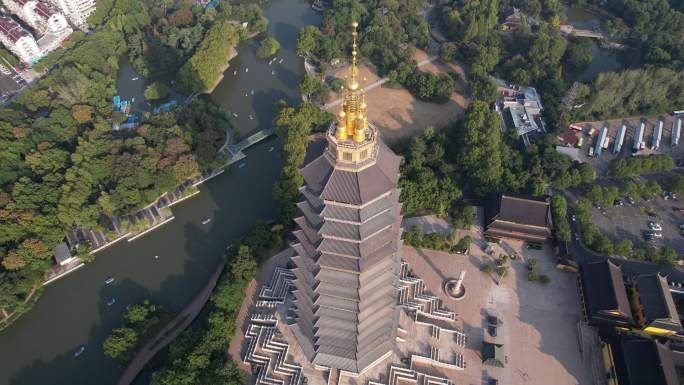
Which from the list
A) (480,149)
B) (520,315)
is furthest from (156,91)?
(520,315)

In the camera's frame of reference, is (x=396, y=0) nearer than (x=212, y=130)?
No

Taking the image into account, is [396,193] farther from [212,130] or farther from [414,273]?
[212,130]

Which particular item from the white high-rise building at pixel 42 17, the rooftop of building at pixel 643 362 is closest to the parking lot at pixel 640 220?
the rooftop of building at pixel 643 362

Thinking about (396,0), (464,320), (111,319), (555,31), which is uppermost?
(396,0)

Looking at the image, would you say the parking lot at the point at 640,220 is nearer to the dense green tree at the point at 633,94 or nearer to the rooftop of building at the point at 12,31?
the dense green tree at the point at 633,94

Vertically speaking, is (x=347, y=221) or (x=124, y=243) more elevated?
(x=347, y=221)

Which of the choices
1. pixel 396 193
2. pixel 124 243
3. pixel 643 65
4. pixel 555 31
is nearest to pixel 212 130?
pixel 124 243
